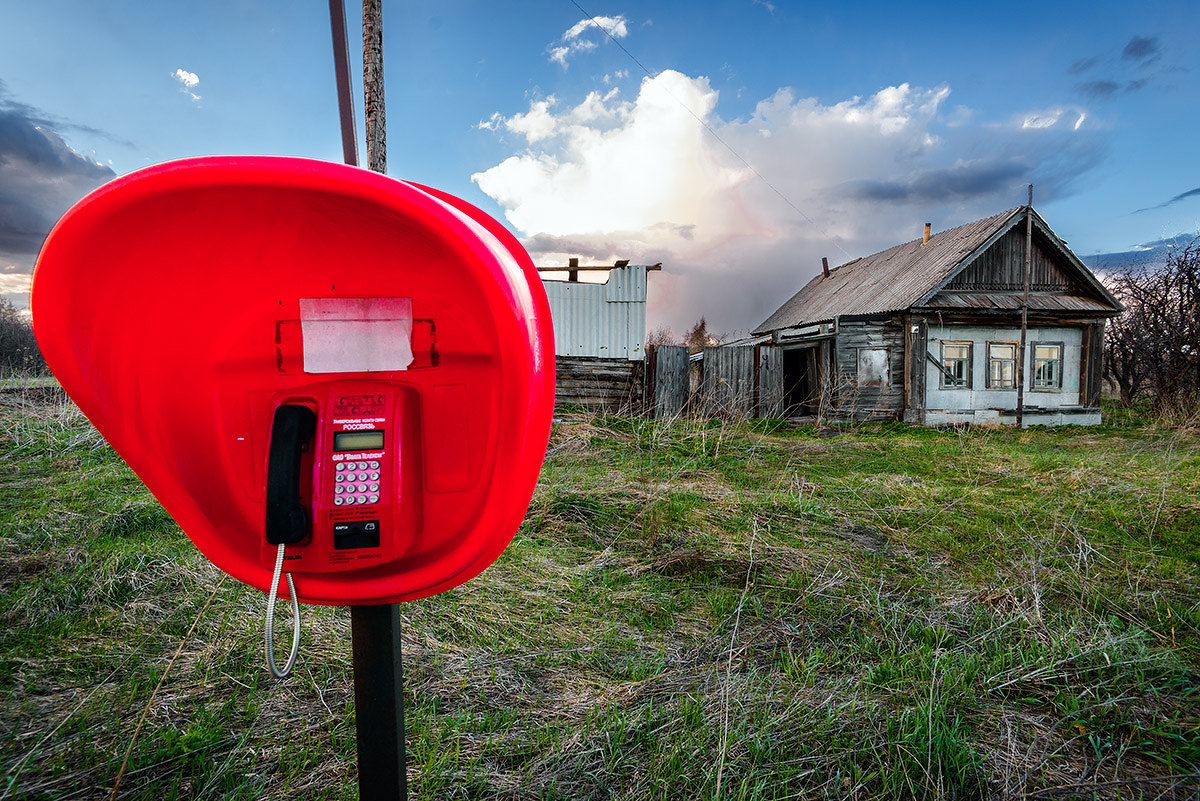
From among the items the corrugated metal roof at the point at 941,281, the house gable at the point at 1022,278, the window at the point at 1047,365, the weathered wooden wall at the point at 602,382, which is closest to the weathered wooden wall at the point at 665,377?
the weathered wooden wall at the point at 602,382

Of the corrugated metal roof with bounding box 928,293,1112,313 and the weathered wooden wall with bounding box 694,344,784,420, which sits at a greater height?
the corrugated metal roof with bounding box 928,293,1112,313

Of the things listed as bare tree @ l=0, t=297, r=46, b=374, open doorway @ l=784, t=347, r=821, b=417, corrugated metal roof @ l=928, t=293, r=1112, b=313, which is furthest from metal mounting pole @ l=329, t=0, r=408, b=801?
bare tree @ l=0, t=297, r=46, b=374

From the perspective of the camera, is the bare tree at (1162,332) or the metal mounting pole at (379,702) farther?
the bare tree at (1162,332)

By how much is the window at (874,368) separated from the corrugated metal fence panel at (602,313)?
4.82m

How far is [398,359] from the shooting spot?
1.09 meters

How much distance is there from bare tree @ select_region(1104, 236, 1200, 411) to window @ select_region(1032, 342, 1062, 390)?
2.08 meters

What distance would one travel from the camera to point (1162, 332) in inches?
558

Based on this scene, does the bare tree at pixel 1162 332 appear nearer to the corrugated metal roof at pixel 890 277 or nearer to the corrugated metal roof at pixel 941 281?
the corrugated metal roof at pixel 941 281

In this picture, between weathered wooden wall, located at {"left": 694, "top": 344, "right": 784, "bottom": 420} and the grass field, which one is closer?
the grass field

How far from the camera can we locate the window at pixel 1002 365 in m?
12.9

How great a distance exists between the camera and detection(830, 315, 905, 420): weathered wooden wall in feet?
41.4

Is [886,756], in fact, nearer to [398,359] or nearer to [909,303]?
[398,359]

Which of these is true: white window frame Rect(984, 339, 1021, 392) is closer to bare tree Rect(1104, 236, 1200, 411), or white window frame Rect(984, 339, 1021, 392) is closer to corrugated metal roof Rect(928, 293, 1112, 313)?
corrugated metal roof Rect(928, 293, 1112, 313)

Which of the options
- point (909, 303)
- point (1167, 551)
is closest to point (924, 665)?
point (1167, 551)
